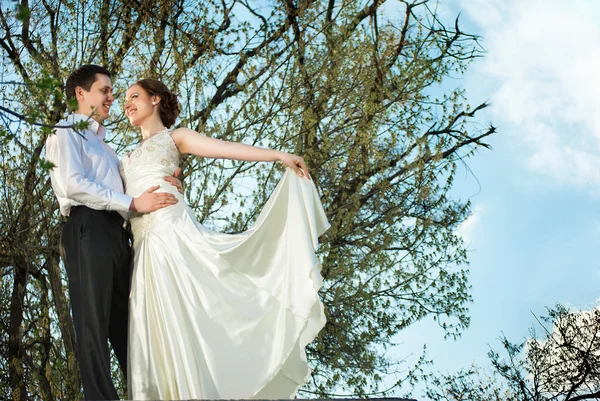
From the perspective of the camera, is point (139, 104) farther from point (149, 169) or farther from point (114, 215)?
point (114, 215)

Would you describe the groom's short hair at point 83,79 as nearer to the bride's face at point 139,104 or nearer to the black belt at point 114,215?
the bride's face at point 139,104

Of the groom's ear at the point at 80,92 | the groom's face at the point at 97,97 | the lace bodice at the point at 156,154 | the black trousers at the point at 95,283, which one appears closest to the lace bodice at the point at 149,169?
the lace bodice at the point at 156,154

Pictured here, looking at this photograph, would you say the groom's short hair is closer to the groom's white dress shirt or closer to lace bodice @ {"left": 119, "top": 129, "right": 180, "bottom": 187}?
the groom's white dress shirt

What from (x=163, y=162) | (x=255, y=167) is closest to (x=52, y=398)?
(x=255, y=167)

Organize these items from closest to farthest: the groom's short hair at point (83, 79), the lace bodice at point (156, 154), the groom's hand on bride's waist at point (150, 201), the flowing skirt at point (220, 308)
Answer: the flowing skirt at point (220, 308) < the groom's hand on bride's waist at point (150, 201) < the lace bodice at point (156, 154) < the groom's short hair at point (83, 79)

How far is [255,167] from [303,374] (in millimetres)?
3840

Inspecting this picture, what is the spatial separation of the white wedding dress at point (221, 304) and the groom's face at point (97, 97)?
1.36 ft

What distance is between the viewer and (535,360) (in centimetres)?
841

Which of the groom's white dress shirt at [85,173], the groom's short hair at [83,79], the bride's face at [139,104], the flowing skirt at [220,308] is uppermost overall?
the groom's short hair at [83,79]

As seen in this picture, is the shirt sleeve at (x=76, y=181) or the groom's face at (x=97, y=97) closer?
the shirt sleeve at (x=76, y=181)

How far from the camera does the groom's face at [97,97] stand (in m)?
3.76

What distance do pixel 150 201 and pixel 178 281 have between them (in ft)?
1.26

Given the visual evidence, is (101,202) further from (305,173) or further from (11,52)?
(11,52)

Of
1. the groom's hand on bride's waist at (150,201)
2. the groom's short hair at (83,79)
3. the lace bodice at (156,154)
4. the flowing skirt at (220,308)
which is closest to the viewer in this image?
the flowing skirt at (220,308)
